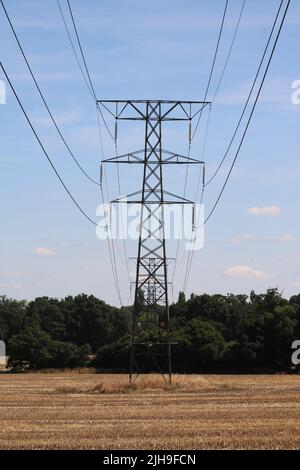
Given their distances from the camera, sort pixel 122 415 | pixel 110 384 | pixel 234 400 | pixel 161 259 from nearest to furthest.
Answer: pixel 122 415, pixel 234 400, pixel 161 259, pixel 110 384

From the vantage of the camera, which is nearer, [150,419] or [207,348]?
[150,419]

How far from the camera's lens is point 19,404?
40969mm

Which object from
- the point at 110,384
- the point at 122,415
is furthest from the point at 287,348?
the point at 122,415

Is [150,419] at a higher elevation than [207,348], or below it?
below

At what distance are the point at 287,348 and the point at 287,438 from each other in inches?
2556

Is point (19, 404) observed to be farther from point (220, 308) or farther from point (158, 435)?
point (220, 308)

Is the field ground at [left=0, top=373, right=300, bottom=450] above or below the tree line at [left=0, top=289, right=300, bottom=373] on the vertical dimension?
below

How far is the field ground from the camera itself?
21859 mm

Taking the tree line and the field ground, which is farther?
the tree line

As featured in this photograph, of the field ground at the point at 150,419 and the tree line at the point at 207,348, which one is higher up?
the tree line at the point at 207,348

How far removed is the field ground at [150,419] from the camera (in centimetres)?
2186

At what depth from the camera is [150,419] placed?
29.4m

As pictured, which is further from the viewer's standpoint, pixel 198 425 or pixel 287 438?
pixel 198 425

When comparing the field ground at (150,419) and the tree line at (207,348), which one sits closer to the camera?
the field ground at (150,419)
